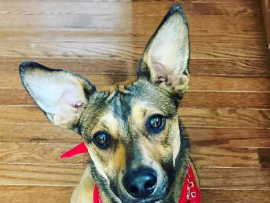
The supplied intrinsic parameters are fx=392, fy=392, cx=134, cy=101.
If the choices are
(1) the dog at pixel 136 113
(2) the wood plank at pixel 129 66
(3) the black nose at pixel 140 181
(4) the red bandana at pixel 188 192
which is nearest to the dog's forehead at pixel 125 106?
(1) the dog at pixel 136 113

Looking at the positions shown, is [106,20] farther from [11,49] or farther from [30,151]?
[30,151]

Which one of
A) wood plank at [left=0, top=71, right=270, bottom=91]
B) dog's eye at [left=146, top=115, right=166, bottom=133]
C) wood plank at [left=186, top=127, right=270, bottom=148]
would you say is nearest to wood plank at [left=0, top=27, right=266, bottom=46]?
wood plank at [left=0, top=71, right=270, bottom=91]

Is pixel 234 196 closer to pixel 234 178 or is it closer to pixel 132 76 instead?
pixel 234 178

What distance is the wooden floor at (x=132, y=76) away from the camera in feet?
8.88

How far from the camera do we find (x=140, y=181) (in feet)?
5.27

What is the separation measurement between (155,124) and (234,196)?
1161mm

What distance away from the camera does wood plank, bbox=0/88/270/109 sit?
292cm

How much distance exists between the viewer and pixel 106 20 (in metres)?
3.35

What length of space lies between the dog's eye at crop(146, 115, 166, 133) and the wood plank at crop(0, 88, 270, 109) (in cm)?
116

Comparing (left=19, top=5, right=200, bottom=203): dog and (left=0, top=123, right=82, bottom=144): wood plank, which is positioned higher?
(left=19, top=5, right=200, bottom=203): dog

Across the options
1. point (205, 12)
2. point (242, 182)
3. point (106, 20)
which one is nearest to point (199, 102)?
point (242, 182)

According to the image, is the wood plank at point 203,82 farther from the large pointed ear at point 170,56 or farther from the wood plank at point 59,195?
the large pointed ear at point 170,56

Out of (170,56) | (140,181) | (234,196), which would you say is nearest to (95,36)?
(170,56)

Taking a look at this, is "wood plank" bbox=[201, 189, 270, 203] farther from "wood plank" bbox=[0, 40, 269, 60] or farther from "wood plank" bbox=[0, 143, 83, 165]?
"wood plank" bbox=[0, 40, 269, 60]
